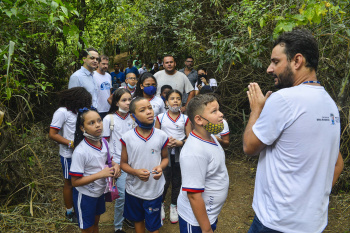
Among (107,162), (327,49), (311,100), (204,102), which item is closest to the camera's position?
(311,100)

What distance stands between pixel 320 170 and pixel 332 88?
10.8 ft

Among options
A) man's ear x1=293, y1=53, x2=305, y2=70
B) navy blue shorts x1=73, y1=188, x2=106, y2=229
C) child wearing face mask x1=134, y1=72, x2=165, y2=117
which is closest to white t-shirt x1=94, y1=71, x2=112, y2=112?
child wearing face mask x1=134, y1=72, x2=165, y2=117

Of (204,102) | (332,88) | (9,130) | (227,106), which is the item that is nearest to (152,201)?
(204,102)

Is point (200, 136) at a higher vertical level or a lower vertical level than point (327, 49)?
lower

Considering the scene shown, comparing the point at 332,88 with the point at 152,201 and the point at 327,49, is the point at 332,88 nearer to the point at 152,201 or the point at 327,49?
the point at 327,49

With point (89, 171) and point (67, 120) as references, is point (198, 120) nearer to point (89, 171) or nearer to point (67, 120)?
point (89, 171)

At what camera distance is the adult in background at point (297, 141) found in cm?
150

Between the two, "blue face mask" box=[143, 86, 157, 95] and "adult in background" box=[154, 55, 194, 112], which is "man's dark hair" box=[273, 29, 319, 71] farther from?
"adult in background" box=[154, 55, 194, 112]

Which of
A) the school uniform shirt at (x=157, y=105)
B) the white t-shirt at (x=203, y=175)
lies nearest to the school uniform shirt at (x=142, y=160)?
the white t-shirt at (x=203, y=175)

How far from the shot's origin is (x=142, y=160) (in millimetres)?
2740

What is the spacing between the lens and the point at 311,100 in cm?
152

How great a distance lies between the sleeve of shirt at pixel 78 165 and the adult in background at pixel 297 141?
5.27 feet

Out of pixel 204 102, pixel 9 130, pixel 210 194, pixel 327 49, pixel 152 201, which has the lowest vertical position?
pixel 152 201

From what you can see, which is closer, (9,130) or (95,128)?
(95,128)
